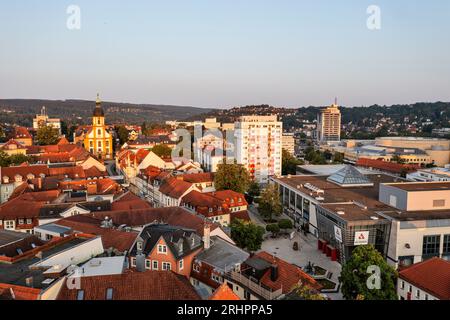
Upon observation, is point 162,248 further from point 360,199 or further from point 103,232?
point 360,199

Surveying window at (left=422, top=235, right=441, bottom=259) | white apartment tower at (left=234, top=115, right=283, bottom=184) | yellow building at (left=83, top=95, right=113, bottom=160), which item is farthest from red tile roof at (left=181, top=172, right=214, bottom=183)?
yellow building at (left=83, top=95, right=113, bottom=160)

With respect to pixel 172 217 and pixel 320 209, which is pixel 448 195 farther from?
pixel 172 217

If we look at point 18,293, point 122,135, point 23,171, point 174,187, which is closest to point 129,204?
point 174,187

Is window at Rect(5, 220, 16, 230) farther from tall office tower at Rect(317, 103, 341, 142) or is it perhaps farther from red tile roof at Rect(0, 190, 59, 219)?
tall office tower at Rect(317, 103, 341, 142)

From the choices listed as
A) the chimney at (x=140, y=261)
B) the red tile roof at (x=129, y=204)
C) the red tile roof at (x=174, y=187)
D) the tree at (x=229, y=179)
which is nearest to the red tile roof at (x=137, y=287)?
the chimney at (x=140, y=261)

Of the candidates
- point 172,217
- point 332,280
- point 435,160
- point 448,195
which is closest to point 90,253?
point 172,217
